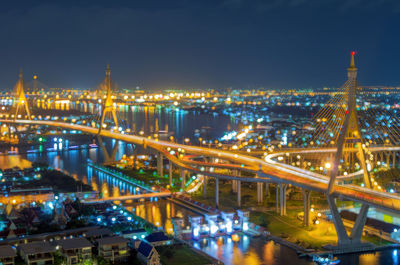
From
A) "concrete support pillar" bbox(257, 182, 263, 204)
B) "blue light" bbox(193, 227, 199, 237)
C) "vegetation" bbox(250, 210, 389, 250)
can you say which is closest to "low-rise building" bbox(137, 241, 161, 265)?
"blue light" bbox(193, 227, 199, 237)

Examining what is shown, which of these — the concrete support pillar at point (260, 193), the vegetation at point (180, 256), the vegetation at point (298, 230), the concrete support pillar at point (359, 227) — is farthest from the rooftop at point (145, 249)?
the concrete support pillar at point (260, 193)

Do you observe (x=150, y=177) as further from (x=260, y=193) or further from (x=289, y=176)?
(x=289, y=176)

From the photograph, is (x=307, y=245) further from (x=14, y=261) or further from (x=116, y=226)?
(x=14, y=261)

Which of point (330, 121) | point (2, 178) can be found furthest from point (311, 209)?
point (330, 121)

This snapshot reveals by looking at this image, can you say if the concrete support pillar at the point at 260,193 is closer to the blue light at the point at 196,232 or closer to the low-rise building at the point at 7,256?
the blue light at the point at 196,232

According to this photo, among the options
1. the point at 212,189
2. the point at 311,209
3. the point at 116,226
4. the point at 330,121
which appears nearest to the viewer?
the point at 116,226

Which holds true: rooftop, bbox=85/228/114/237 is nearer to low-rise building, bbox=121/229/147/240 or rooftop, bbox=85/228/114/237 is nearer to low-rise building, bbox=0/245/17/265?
low-rise building, bbox=121/229/147/240
